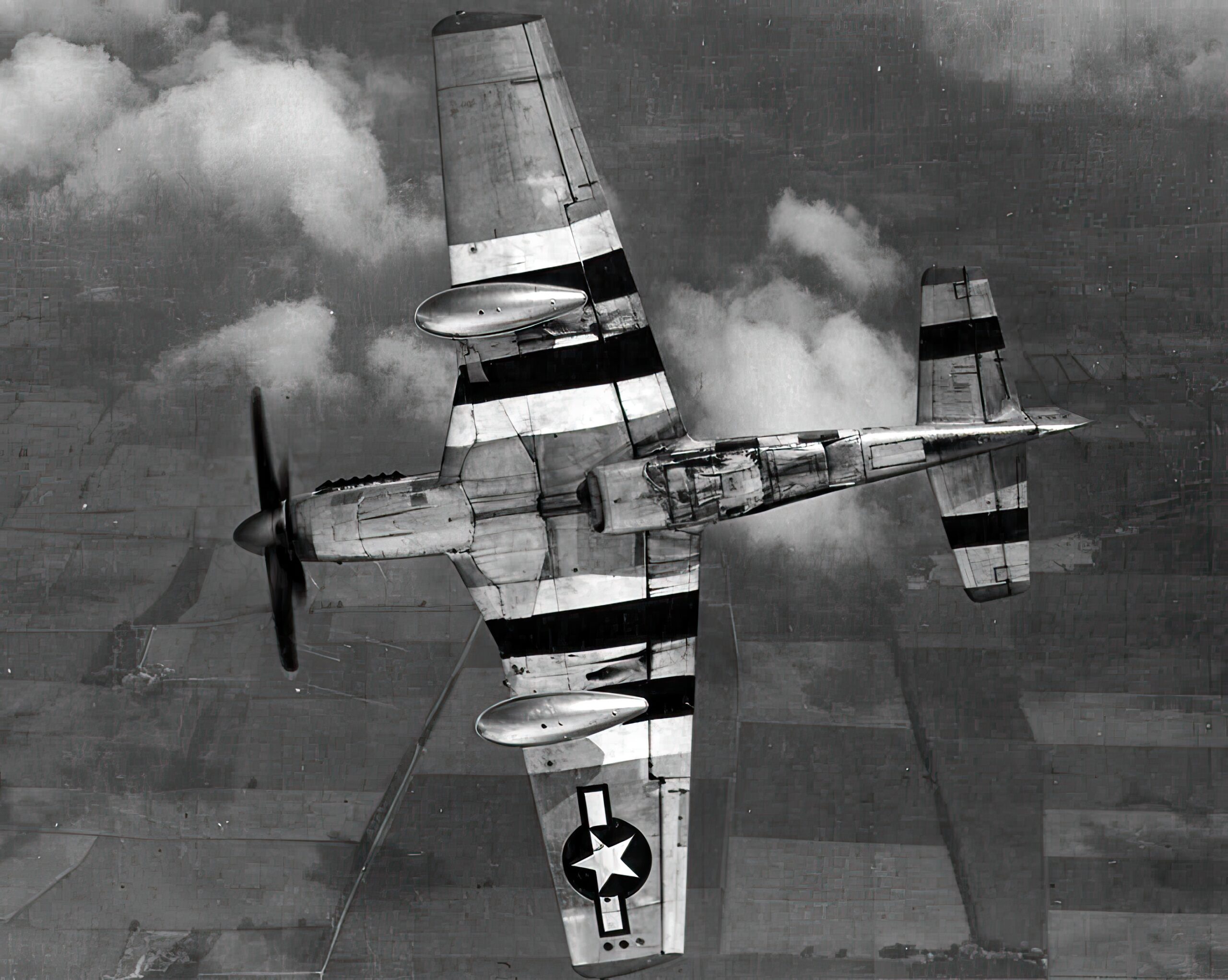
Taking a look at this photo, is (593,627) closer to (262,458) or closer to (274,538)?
(274,538)

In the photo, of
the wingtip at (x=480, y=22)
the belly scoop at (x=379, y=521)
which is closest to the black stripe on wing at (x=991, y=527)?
the belly scoop at (x=379, y=521)

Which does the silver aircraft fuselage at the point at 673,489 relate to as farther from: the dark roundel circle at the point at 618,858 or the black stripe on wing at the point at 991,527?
the dark roundel circle at the point at 618,858

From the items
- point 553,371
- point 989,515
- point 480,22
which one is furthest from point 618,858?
point 480,22

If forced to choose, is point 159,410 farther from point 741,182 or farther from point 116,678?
point 741,182

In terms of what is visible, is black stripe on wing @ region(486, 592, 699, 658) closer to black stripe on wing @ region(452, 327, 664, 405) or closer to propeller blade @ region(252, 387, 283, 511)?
black stripe on wing @ region(452, 327, 664, 405)

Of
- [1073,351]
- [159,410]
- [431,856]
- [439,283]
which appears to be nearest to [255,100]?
[439,283]
